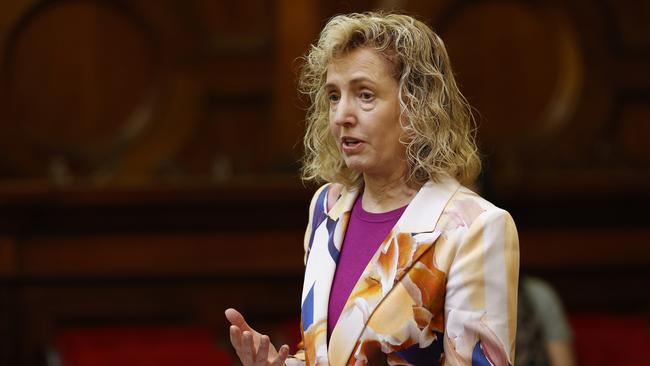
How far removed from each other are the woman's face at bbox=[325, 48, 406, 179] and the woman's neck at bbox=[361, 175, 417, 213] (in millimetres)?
61

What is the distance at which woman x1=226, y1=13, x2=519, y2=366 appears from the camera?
2.06 metres

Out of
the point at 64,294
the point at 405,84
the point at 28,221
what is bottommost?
the point at 64,294

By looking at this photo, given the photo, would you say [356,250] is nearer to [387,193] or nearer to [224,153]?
[387,193]

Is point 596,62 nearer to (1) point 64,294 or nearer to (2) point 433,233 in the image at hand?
(1) point 64,294

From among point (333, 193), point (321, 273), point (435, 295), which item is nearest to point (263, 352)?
point (321, 273)

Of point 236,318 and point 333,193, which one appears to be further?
point 333,193

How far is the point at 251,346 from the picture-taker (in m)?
2.12

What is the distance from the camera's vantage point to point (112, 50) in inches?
216

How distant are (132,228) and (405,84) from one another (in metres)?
3.13

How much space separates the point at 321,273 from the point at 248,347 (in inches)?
8.6

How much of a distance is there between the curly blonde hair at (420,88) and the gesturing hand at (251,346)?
41 centimetres

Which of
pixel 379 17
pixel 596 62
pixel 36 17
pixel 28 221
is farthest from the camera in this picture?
Answer: pixel 596 62

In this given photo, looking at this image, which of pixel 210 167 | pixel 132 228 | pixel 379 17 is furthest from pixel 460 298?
pixel 210 167

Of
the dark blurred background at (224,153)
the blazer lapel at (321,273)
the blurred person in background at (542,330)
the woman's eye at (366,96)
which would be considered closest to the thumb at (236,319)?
the blazer lapel at (321,273)
